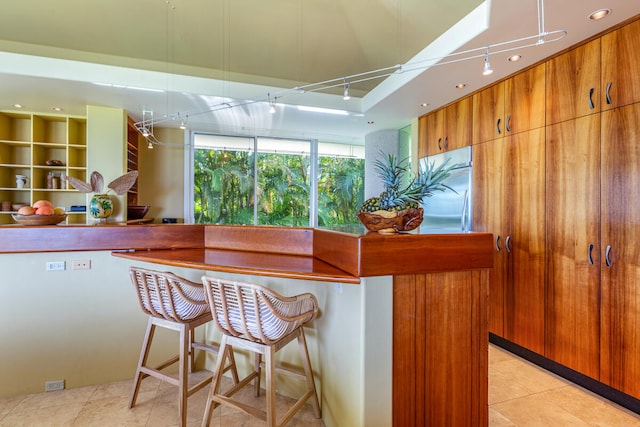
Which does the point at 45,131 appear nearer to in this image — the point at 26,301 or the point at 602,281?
the point at 26,301

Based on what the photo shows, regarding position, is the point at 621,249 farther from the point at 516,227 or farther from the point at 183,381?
the point at 183,381

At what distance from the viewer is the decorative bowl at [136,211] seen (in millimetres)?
4410

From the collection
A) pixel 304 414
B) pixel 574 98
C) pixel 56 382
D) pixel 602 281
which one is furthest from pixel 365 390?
pixel 574 98

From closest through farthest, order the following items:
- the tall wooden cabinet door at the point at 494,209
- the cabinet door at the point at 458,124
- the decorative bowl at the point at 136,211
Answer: the tall wooden cabinet door at the point at 494,209
the cabinet door at the point at 458,124
the decorative bowl at the point at 136,211

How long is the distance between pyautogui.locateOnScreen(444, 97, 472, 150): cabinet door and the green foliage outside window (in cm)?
228

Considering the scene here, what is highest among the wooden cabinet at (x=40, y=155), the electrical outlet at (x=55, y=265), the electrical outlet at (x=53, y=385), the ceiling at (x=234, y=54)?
the ceiling at (x=234, y=54)

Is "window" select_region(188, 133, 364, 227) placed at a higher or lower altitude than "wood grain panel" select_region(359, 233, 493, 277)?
higher

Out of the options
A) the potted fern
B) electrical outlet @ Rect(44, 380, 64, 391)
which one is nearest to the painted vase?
electrical outlet @ Rect(44, 380, 64, 391)

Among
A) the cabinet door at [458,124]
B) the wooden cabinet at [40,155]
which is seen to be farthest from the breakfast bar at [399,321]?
the wooden cabinet at [40,155]

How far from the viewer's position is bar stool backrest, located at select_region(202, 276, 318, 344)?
1506mm

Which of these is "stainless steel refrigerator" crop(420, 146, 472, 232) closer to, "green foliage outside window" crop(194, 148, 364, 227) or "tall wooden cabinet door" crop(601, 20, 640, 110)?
"tall wooden cabinet door" crop(601, 20, 640, 110)

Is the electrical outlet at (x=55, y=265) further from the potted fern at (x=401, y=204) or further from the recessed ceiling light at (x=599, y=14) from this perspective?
the recessed ceiling light at (x=599, y=14)

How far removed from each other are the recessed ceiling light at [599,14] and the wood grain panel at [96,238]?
10.0ft

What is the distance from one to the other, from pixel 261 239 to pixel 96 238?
117 centimetres
